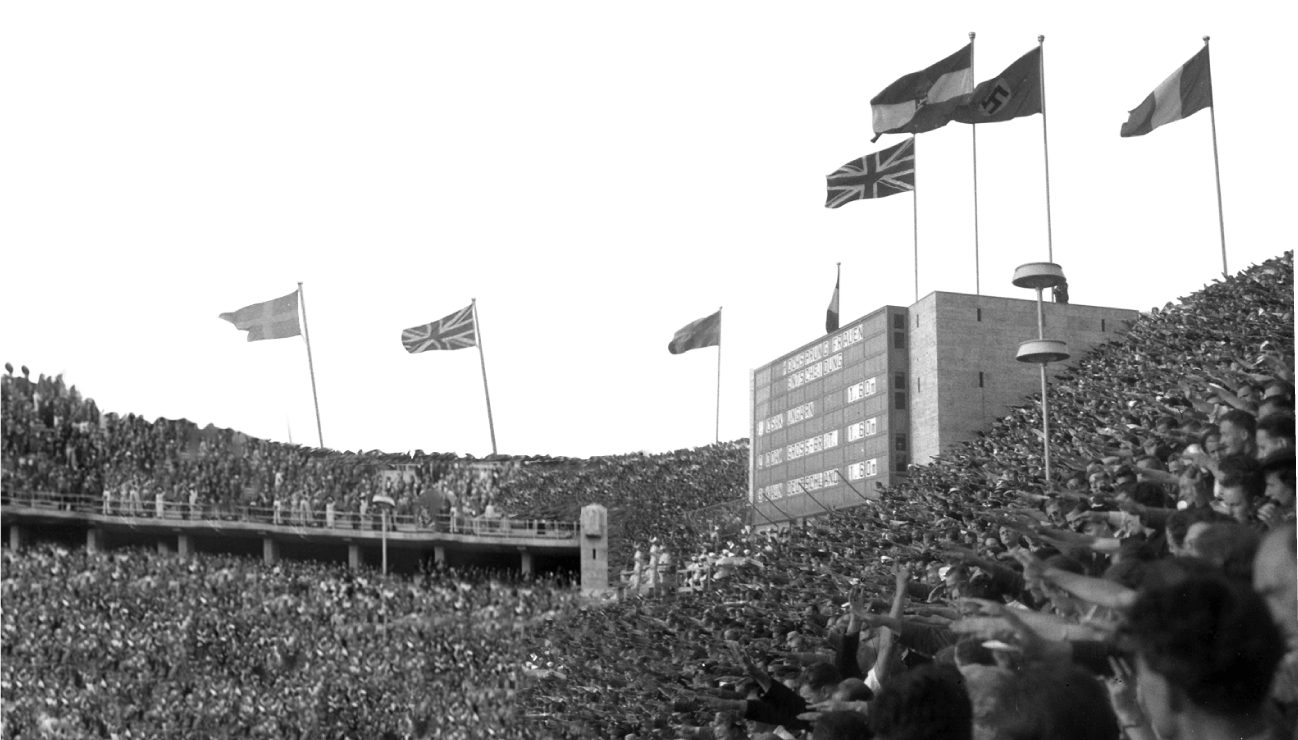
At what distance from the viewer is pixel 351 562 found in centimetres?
5103

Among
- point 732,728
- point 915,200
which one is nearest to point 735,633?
point 732,728

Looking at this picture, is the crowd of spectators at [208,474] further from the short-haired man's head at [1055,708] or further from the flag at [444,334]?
the short-haired man's head at [1055,708]

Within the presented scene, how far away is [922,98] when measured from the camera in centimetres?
2702

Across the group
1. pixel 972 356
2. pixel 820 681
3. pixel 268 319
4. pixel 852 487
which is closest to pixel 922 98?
pixel 972 356

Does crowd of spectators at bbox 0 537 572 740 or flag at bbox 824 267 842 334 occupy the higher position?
flag at bbox 824 267 842 334

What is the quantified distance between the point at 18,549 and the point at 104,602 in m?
11.2

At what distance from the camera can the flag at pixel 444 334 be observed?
49094 millimetres

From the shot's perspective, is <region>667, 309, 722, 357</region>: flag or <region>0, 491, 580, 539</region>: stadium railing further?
<region>0, 491, 580, 539</region>: stadium railing

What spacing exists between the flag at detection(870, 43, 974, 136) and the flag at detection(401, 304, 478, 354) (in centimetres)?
2489

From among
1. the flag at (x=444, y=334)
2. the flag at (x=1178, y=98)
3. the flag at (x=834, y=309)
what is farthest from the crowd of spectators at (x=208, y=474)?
the flag at (x=1178, y=98)

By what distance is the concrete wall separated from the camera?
27484mm

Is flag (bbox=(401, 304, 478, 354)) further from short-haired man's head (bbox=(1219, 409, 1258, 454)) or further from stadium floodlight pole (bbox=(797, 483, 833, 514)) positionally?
short-haired man's head (bbox=(1219, 409, 1258, 454))

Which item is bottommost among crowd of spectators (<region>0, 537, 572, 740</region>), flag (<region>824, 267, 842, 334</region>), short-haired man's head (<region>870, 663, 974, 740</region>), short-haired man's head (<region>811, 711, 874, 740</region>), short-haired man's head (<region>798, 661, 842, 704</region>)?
crowd of spectators (<region>0, 537, 572, 740</region>)

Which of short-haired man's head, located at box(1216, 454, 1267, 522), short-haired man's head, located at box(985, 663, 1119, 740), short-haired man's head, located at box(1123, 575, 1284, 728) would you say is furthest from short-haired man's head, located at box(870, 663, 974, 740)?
short-haired man's head, located at box(1216, 454, 1267, 522)
